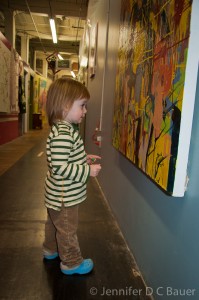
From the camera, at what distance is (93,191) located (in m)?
3.40

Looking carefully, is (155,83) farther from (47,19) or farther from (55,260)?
(47,19)

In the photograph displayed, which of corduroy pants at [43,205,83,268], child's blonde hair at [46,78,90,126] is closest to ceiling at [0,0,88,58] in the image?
child's blonde hair at [46,78,90,126]

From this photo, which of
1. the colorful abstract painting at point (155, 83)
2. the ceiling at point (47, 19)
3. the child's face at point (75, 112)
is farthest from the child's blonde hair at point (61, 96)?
the ceiling at point (47, 19)

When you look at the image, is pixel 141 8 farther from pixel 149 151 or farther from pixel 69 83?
pixel 149 151

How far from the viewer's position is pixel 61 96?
1.53 metres

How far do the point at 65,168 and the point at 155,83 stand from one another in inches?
25.5

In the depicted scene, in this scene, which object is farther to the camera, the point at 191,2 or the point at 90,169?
the point at 90,169

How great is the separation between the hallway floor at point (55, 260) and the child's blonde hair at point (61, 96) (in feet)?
3.11

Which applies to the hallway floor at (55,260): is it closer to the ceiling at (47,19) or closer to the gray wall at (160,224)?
the gray wall at (160,224)

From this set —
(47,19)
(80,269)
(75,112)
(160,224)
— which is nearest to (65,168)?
(75,112)

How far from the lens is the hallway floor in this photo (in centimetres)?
148

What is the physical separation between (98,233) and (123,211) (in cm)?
29

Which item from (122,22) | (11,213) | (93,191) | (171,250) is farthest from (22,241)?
(122,22)

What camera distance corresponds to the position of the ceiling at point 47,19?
8.08 m
